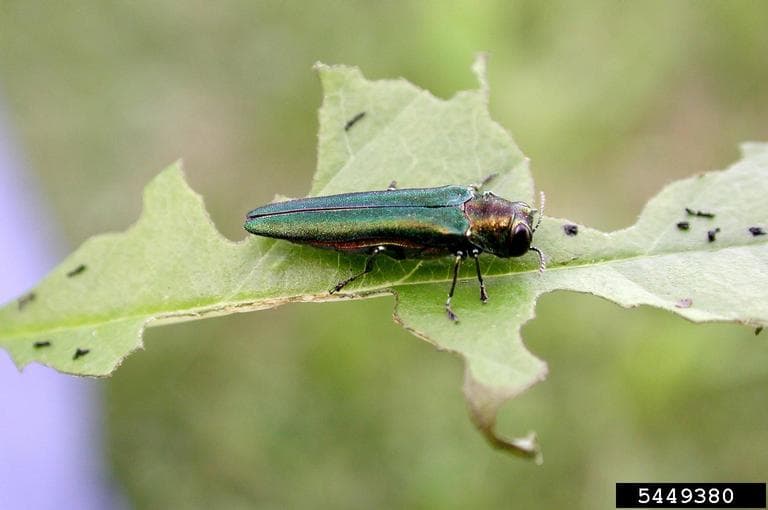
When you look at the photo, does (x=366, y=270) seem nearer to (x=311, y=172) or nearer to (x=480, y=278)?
(x=480, y=278)

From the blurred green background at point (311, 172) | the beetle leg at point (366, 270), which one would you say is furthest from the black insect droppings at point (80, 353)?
the blurred green background at point (311, 172)

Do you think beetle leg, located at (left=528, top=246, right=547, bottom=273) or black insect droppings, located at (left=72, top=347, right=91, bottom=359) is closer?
black insect droppings, located at (left=72, top=347, right=91, bottom=359)

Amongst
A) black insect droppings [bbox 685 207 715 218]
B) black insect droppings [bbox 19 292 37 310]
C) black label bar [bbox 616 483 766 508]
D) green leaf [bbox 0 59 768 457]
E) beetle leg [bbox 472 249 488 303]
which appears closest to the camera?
green leaf [bbox 0 59 768 457]

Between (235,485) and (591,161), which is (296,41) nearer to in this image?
(591,161)

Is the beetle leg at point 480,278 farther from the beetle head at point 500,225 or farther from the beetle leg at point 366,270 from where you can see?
the beetle leg at point 366,270

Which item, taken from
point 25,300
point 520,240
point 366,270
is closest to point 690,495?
point 520,240

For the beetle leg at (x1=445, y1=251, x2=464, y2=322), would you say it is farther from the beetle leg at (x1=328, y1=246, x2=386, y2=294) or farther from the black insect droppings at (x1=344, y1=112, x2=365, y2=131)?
the black insect droppings at (x1=344, y1=112, x2=365, y2=131)

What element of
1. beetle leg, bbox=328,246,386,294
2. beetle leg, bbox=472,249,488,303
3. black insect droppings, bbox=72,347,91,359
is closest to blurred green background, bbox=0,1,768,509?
beetle leg, bbox=472,249,488,303
